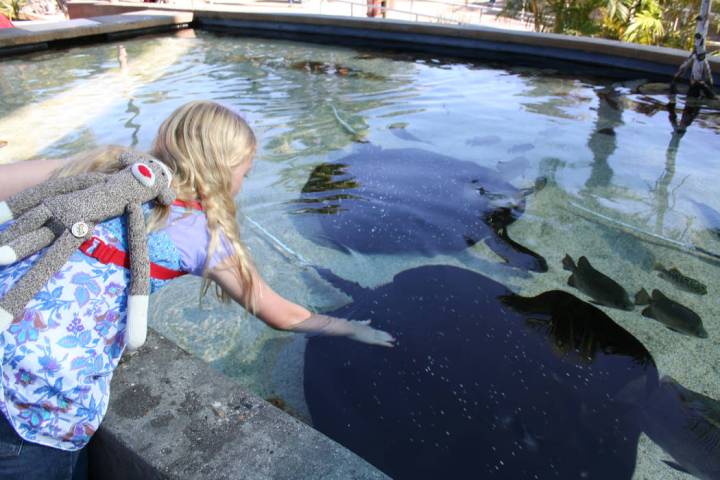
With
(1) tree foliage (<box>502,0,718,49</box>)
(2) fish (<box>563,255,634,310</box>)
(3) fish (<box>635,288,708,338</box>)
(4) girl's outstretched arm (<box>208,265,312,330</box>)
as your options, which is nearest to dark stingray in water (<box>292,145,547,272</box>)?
(2) fish (<box>563,255,634,310</box>)

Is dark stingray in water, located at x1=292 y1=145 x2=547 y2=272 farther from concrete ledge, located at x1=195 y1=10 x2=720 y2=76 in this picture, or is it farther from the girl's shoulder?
concrete ledge, located at x1=195 y1=10 x2=720 y2=76

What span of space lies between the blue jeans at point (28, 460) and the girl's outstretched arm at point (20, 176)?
80cm

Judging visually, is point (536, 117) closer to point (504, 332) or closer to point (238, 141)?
point (504, 332)

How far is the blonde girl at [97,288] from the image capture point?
123 centimetres

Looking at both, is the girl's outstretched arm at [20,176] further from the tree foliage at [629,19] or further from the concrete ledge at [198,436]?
the tree foliage at [629,19]

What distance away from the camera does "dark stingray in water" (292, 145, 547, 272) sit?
345 cm

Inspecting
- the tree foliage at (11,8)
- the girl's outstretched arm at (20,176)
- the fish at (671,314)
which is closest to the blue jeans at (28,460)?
the girl's outstretched arm at (20,176)

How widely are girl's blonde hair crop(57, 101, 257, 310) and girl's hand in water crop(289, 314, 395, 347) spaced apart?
1.85 ft

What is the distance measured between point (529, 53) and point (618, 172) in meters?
4.94

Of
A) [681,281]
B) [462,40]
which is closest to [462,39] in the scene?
[462,40]

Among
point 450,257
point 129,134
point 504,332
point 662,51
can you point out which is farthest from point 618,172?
point 129,134

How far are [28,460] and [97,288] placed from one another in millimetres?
442

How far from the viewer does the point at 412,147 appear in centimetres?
509

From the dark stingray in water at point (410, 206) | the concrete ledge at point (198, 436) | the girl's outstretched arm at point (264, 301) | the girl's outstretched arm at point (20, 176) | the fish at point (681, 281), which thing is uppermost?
the girl's outstretched arm at point (20, 176)
